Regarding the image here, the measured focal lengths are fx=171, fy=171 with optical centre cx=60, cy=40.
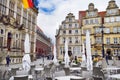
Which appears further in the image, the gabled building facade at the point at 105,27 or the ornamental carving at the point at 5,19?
Result: the gabled building facade at the point at 105,27

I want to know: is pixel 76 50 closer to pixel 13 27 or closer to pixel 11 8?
pixel 13 27

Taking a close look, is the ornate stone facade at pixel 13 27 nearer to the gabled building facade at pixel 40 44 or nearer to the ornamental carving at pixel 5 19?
the ornamental carving at pixel 5 19

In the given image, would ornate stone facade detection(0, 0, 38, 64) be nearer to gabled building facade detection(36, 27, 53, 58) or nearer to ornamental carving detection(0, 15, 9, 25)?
ornamental carving detection(0, 15, 9, 25)

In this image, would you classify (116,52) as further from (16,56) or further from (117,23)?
(16,56)

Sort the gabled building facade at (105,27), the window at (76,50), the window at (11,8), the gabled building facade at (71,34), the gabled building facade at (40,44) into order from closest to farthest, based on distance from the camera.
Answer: the window at (11,8)
the gabled building facade at (105,27)
the gabled building facade at (71,34)
the window at (76,50)
the gabled building facade at (40,44)

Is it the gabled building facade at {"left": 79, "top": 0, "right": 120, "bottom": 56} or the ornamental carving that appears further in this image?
the gabled building facade at {"left": 79, "top": 0, "right": 120, "bottom": 56}

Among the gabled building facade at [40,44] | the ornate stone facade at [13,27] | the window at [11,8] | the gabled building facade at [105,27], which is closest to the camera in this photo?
the ornate stone facade at [13,27]

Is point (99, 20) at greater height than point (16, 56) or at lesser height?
greater

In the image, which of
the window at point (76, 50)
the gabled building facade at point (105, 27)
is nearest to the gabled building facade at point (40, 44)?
the window at point (76, 50)

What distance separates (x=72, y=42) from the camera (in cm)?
4103

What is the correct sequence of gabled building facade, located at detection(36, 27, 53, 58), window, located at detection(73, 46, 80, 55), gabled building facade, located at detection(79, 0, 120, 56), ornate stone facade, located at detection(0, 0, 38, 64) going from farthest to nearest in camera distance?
gabled building facade, located at detection(36, 27, 53, 58), window, located at detection(73, 46, 80, 55), gabled building facade, located at detection(79, 0, 120, 56), ornate stone facade, located at detection(0, 0, 38, 64)

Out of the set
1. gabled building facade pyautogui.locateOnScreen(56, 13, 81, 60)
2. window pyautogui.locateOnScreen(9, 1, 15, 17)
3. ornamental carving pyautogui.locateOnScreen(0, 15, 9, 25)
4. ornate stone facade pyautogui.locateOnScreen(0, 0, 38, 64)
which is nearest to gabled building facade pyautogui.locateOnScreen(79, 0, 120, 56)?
gabled building facade pyautogui.locateOnScreen(56, 13, 81, 60)

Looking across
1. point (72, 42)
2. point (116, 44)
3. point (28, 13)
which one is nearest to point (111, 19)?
point (116, 44)

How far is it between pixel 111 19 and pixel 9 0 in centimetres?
2177
